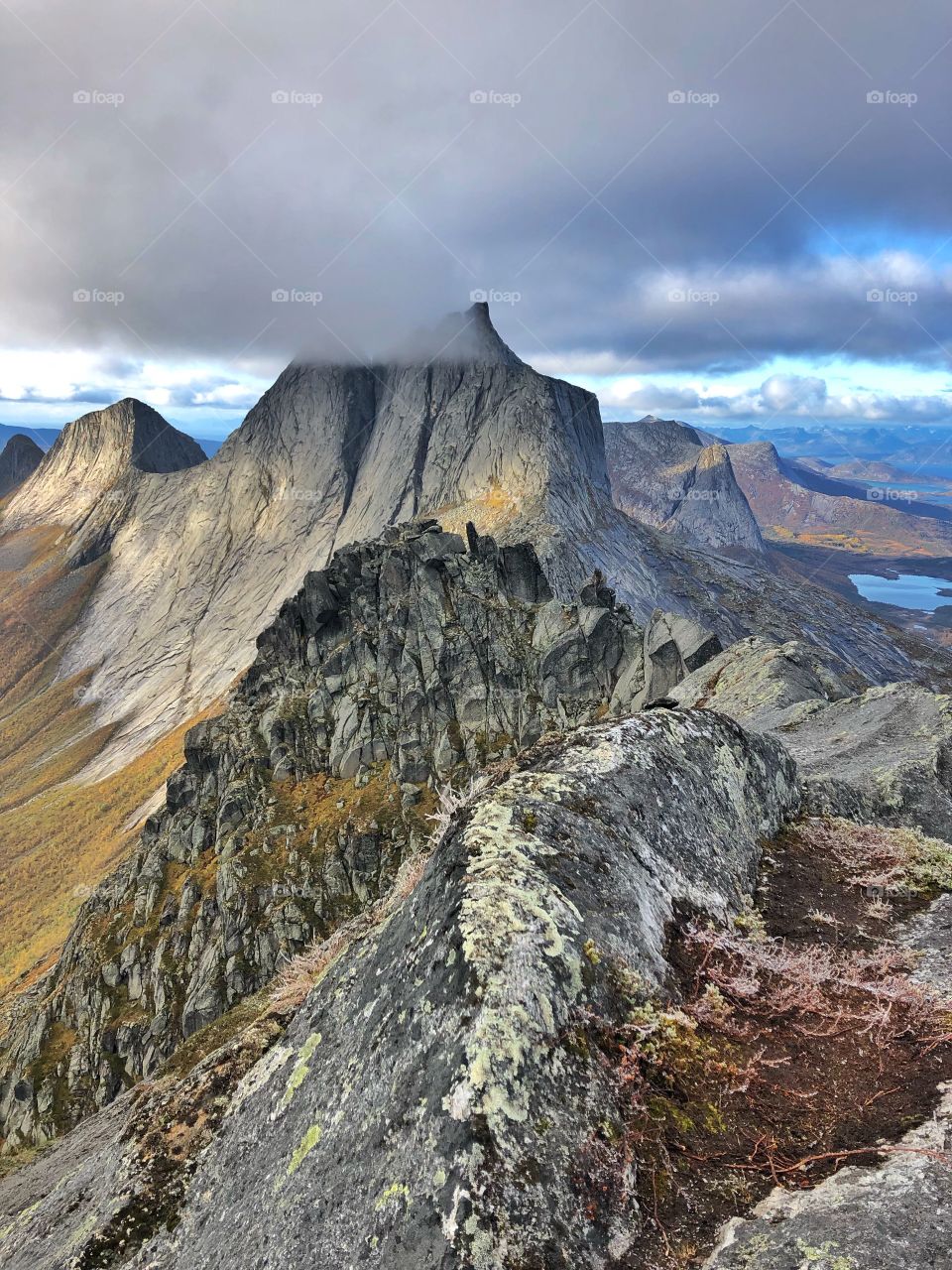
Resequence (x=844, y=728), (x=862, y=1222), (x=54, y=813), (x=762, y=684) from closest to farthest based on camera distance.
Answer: (x=862, y=1222) < (x=844, y=728) < (x=762, y=684) < (x=54, y=813)

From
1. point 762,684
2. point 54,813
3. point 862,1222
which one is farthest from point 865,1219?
point 54,813

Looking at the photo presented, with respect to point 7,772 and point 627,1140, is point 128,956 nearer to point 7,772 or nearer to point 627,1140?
point 627,1140

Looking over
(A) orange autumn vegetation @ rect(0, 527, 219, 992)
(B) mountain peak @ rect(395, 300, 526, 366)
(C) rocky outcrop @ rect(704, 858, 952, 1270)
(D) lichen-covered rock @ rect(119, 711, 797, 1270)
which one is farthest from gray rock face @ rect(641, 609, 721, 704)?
(B) mountain peak @ rect(395, 300, 526, 366)

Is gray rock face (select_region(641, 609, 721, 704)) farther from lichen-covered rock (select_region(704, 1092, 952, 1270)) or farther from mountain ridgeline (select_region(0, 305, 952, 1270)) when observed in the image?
lichen-covered rock (select_region(704, 1092, 952, 1270))

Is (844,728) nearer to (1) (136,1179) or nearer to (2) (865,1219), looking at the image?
(2) (865,1219)

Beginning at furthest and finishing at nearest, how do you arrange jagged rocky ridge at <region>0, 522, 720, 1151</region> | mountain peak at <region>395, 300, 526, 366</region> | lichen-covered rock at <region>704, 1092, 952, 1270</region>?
mountain peak at <region>395, 300, 526, 366</region>, jagged rocky ridge at <region>0, 522, 720, 1151</region>, lichen-covered rock at <region>704, 1092, 952, 1270</region>

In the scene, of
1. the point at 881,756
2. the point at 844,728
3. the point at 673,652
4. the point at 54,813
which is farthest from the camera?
the point at 54,813
